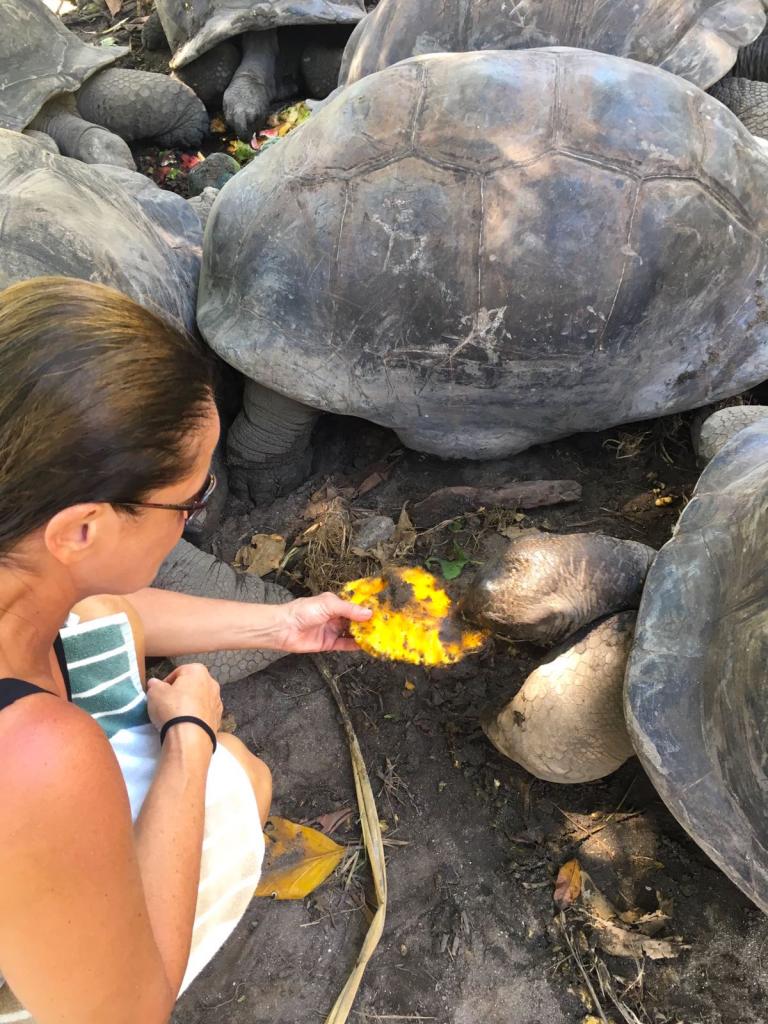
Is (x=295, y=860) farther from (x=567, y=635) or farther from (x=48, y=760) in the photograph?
(x=48, y=760)

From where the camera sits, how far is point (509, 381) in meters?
2.23

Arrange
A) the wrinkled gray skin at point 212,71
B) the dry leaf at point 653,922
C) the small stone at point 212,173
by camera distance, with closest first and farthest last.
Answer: the dry leaf at point 653,922, the small stone at point 212,173, the wrinkled gray skin at point 212,71

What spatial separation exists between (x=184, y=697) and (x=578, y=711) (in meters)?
1.00

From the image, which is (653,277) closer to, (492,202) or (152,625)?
(492,202)

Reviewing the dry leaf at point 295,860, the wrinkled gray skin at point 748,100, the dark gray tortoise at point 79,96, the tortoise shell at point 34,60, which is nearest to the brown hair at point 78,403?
the dry leaf at point 295,860

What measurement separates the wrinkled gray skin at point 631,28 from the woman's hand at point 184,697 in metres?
2.69

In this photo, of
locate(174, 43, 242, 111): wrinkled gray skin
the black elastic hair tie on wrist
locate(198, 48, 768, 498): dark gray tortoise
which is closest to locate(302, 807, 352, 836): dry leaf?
the black elastic hair tie on wrist

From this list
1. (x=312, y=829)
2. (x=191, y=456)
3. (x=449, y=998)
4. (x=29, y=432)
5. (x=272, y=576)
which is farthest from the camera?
(x=272, y=576)

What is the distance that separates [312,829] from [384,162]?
6.69ft

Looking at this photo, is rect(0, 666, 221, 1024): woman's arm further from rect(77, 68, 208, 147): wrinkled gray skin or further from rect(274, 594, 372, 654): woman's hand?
rect(77, 68, 208, 147): wrinkled gray skin

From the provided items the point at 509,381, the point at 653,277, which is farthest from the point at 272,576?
the point at 653,277

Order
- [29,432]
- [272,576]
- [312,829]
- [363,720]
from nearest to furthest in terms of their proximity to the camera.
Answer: [29,432] < [312,829] < [363,720] < [272,576]

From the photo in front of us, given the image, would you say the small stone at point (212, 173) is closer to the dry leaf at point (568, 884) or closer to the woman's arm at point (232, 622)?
the woman's arm at point (232, 622)

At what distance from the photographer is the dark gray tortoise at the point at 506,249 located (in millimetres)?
2033
